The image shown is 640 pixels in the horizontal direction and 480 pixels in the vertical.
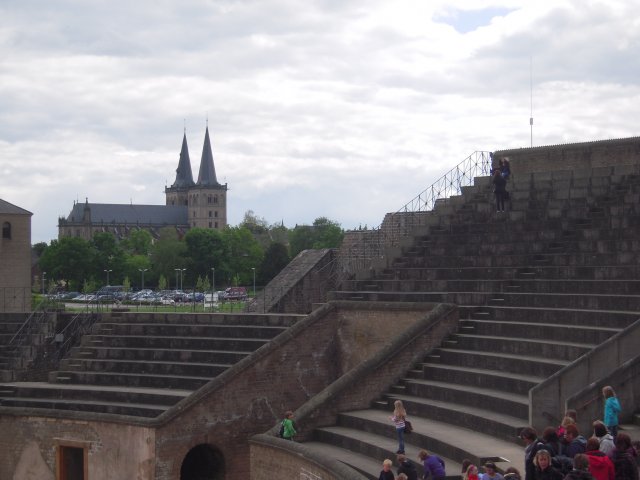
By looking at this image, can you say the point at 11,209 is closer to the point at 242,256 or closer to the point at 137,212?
the point at 242,256

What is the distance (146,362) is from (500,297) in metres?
9.13

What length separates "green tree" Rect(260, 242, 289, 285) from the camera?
319ft

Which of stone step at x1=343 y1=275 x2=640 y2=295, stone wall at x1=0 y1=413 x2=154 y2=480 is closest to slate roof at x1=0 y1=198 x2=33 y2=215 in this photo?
stone wall at x1=0 y1=413 x2=154 y2=480

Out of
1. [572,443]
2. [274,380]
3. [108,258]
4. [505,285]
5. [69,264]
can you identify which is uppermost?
[108,258]

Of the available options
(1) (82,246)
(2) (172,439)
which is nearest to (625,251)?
(2) (172,439)

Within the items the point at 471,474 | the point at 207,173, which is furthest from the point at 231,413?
the point at 207,173

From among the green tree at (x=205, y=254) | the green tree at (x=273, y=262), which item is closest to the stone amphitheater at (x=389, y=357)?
the green tree at (x=273, y=262)

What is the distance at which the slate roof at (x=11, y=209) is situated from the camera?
3903 cm

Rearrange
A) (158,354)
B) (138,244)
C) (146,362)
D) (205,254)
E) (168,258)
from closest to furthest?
(146,362), (158,354), (205,254), (168,258), (138,244)

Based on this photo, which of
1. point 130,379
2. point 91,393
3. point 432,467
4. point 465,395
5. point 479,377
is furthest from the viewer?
point 130,379

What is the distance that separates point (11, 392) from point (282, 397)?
7428 mm

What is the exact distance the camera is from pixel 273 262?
9812 cm

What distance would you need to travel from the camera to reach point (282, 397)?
22.7 metres

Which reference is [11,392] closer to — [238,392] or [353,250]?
[238,392]
